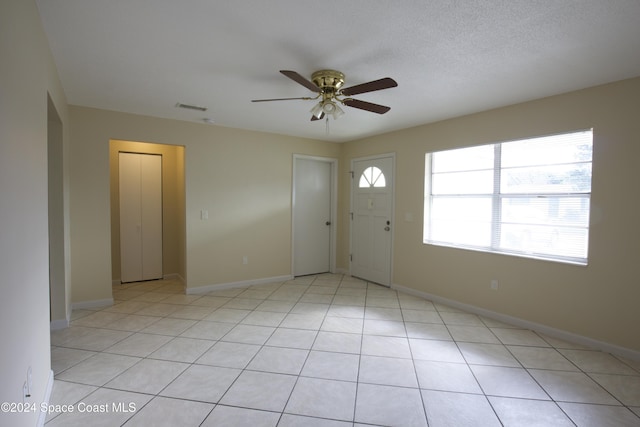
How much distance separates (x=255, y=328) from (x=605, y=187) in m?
3.63

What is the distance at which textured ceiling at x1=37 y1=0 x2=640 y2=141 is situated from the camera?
1750 millimetres

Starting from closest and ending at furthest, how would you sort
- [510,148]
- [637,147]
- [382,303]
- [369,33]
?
[369,33]
[637,147]
[510,148]
[382,303]

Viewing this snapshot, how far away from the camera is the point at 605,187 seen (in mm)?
2756

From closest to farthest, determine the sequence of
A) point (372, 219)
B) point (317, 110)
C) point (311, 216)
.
Answer: point (317, 110)
point (372, 219)
point (311, 216)

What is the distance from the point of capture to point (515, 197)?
342 cm

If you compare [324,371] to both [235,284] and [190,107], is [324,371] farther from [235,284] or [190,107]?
[190,107]

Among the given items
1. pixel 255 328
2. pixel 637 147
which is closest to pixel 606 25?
pixel 637 147

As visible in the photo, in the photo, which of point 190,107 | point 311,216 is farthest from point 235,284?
point 190,107

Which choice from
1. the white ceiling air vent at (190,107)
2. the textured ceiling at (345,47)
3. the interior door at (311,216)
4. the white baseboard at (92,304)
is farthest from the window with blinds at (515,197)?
the white baseboard at (92,304)

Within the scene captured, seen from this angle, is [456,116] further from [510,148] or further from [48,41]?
[48,41]

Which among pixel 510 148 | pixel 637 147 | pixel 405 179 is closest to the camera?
pixel 637 147

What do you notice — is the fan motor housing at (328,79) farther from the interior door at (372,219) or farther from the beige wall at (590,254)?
the interior door at (372,219)

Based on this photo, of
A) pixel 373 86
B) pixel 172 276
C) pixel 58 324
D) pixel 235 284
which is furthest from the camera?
pixel 172 276

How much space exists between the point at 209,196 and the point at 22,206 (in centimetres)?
304
